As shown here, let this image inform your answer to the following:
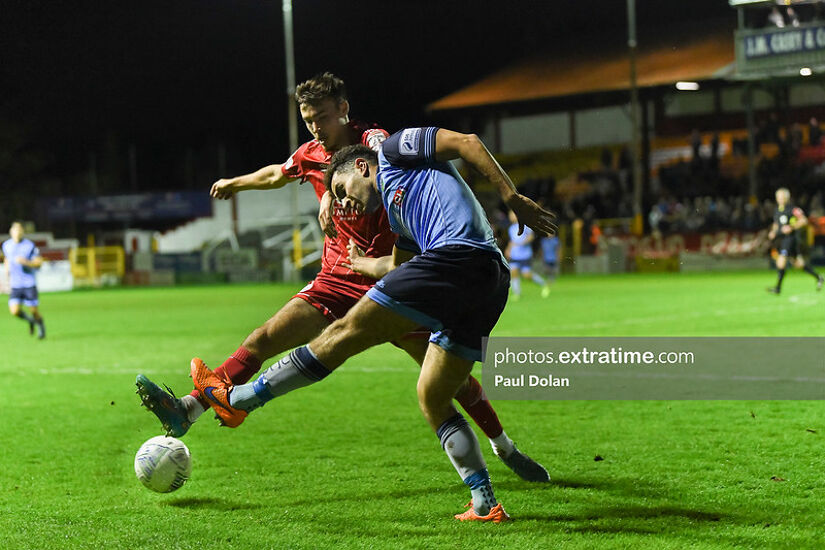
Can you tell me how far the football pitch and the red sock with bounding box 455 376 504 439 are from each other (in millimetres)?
336

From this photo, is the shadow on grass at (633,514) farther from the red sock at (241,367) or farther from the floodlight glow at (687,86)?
the floodlight glow at (687,86)

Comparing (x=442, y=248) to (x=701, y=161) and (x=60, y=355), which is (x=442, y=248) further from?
(x=701, y=161)

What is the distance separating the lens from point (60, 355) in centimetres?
1427

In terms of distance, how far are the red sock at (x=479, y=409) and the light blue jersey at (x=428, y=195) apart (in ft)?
4.32

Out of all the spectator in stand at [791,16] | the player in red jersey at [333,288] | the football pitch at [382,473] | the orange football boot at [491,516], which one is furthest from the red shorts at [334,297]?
the spectator in stand at [791,16]

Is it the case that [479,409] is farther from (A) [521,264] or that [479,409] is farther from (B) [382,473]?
(A) [521,264]

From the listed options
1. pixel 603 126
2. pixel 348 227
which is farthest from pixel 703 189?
pixel 348 227

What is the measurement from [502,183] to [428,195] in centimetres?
40

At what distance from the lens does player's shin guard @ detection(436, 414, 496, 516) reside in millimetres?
5035

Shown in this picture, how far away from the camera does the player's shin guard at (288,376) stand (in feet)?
16.1

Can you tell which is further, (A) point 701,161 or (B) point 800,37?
(A) point 701,161

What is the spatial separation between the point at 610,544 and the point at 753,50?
28197 millimetres

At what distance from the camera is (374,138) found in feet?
18.2

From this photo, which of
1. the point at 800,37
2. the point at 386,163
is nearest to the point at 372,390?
the point at 386,163
